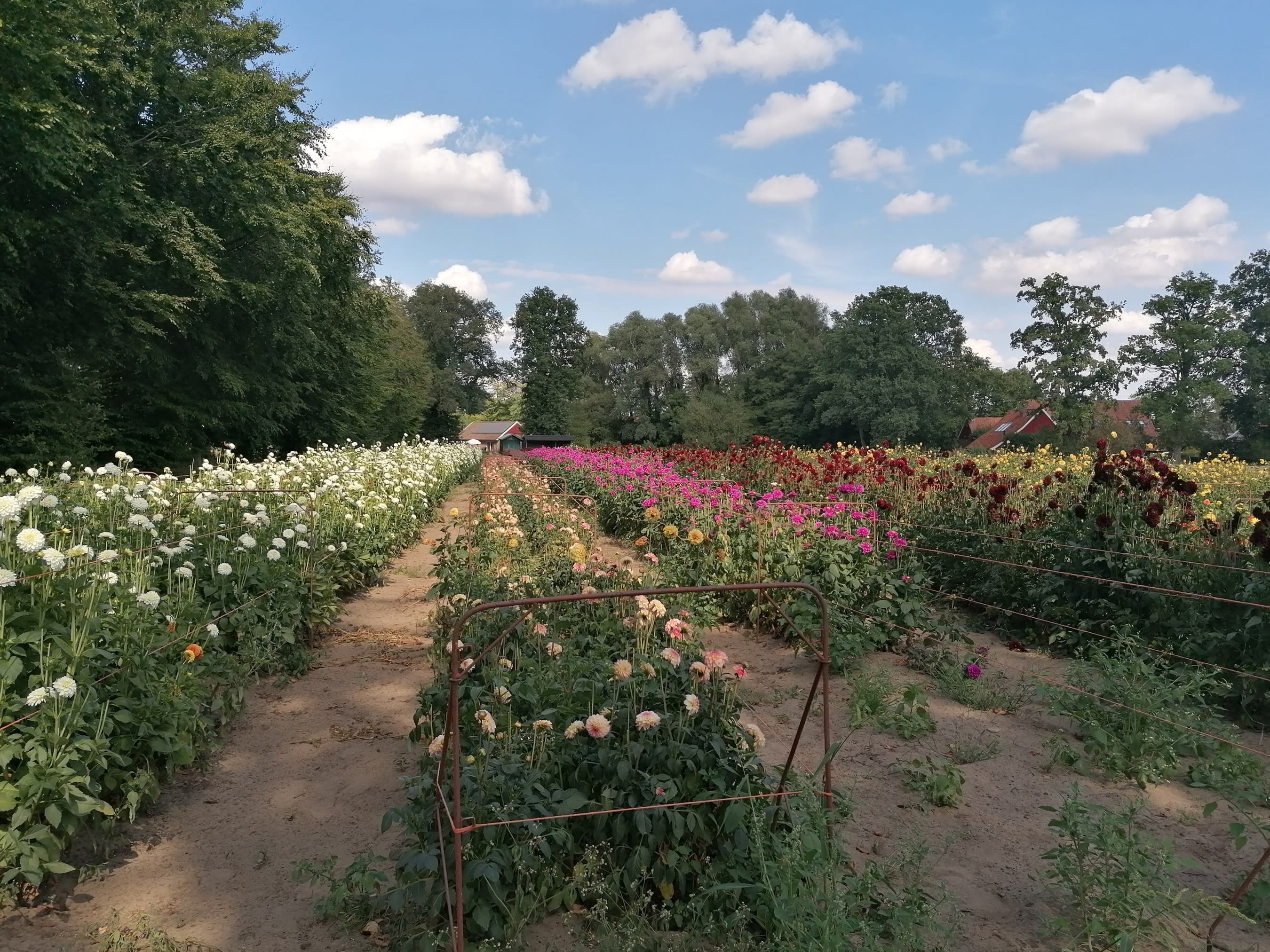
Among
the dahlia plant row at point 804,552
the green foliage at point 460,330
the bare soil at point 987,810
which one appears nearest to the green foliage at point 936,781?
the bare soil at point 987,810

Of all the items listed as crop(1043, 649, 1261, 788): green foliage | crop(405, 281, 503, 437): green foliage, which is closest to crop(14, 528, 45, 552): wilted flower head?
crop(1043, 649, 1261, 788): green foliage

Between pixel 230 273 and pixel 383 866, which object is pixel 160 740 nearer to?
pixel 383 866

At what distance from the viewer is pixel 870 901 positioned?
249 cm

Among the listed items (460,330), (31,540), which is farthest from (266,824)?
(460,330)

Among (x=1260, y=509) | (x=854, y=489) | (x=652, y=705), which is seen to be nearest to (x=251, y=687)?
(x=652, y=705)

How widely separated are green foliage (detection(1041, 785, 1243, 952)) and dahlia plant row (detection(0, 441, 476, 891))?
345 centimetres

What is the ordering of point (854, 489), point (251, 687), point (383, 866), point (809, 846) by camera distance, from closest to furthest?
point (809, 846)
point (383, 866)
point (251, 687)
point (854, 489)

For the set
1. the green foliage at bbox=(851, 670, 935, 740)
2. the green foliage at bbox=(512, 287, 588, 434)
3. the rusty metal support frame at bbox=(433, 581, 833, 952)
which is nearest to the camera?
the rusty metal support frame at bbox=(433, 581, 833, 952)

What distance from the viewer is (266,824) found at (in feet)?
11.1

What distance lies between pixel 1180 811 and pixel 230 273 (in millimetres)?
22482

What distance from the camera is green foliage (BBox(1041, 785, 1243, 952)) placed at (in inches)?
94.0

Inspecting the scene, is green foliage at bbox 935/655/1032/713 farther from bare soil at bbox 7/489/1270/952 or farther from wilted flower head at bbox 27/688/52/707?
wilted flower head at bbox 27/688/52/707

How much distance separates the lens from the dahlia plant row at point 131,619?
272 centimetres

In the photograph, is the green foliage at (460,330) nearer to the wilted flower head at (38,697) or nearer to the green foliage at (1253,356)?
the green foliage at (1253,356)
